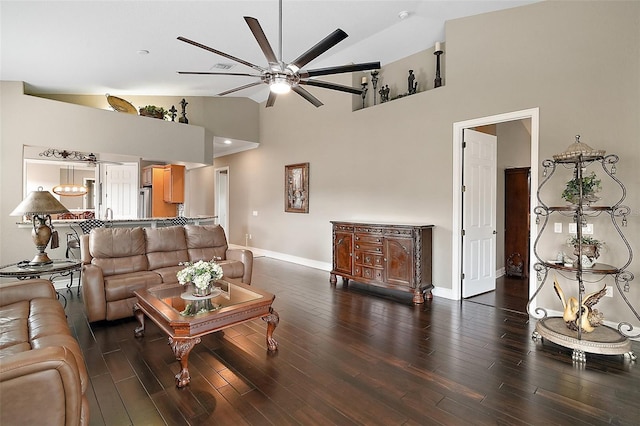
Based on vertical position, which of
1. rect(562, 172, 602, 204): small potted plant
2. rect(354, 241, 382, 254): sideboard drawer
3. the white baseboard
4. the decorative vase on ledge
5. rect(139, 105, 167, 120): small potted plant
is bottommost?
the white baseboard

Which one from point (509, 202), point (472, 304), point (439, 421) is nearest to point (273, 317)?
point (439, 421)

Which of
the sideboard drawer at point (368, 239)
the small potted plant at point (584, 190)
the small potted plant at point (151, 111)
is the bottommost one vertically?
the sideboard drawer at point (368, 239)

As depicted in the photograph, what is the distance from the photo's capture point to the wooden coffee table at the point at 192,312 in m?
2.28

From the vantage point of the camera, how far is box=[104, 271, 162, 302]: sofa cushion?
10.9 feet

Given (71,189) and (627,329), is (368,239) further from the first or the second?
(71,189)

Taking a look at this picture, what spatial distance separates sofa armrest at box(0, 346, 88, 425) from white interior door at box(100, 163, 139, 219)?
261 inches

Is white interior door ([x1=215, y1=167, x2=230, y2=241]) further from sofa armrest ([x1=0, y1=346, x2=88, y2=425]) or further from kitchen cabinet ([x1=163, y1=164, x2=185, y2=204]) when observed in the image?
sofa armrest ([x1=0, y1=346, x2=88, y2=425])

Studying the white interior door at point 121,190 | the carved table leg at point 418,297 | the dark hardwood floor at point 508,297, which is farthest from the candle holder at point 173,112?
the dark hardwood floor at point 508,297

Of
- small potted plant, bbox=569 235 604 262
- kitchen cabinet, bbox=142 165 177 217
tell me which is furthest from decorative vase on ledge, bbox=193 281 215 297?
kitchen cabinet, bbox=142 165 177 217

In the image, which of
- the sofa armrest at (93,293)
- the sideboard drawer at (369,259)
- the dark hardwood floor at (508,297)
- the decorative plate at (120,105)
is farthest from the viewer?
the decorative plate at (120,105)

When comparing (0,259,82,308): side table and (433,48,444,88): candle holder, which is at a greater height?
(433,48,444,88): candle holder

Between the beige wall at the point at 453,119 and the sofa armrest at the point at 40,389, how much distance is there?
416 cm

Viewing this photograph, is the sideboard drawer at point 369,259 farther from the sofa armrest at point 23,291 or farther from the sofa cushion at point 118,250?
the sofa armrest at point 23,291

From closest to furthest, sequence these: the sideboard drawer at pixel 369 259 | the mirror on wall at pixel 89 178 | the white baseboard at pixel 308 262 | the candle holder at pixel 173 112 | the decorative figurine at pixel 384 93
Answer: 1. the white baseboard at pixel 308 262
2. the sideboard drawer at pixel 369 259
3. the decorative figurine at pixel 384 93
4. the mirror on wall at pixel 89 178
5. the candle holder at pixel 173 112
